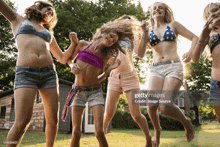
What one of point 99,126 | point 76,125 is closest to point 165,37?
point 99,126

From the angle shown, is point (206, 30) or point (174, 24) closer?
point (206, 30)

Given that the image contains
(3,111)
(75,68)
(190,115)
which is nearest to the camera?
(75,68)

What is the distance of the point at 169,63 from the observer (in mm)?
3141

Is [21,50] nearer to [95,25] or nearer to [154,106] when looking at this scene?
[154,106]

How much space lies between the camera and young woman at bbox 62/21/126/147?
2756mm

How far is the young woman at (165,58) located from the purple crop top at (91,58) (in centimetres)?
70

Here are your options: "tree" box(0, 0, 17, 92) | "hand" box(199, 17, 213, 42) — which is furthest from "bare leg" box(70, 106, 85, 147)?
"tree" box(0, 0, 17, 92)

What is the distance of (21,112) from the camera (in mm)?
2256

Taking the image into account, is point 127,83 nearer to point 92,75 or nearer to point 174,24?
point 92,75

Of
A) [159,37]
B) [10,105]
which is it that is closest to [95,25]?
[10,105]

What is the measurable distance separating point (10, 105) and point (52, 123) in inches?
→ 624

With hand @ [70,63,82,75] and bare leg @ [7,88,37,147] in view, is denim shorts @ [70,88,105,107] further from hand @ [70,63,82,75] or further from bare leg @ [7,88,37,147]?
bare leg @ [7,88,37,147]

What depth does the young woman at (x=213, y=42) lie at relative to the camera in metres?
2.61

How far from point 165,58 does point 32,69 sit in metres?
1.96
